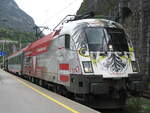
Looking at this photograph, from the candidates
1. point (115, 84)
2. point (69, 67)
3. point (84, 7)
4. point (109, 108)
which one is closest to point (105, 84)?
point (115, 84)

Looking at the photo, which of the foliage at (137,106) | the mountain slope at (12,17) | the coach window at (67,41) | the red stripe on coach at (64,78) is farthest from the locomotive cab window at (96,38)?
the mountain slope at (12,17)

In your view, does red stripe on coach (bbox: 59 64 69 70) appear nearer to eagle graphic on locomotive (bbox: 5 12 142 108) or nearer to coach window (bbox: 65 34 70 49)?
eagle graphic on locomotive (bbox: 5 12 142 108)

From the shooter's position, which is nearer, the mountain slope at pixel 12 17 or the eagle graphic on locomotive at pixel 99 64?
the eagle graphic on locomotive at pixel 99 64

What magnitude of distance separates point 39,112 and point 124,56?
13.5ft

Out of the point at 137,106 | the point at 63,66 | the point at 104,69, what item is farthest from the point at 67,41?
the point at 137,106

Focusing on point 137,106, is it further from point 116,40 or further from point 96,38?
point 96,38

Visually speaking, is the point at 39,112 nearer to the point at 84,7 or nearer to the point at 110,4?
the point at 110,4

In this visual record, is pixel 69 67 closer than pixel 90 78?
No

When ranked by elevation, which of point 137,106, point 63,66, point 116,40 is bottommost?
point 137,106

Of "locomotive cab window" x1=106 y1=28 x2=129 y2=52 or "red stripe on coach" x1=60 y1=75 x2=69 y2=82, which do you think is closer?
"locomotive cab window" x1=106 y1=28 x2=129 y2=52

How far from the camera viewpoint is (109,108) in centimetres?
1150

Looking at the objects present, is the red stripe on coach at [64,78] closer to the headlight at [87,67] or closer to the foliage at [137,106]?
the headlight at [87,67]

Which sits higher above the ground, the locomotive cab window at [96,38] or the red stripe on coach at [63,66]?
the locomotive cab window at [96,38]

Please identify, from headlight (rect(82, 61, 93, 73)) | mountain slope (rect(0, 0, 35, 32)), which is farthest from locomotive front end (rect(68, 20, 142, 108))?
mountain slope (rect(0, 0, 35, 32))
